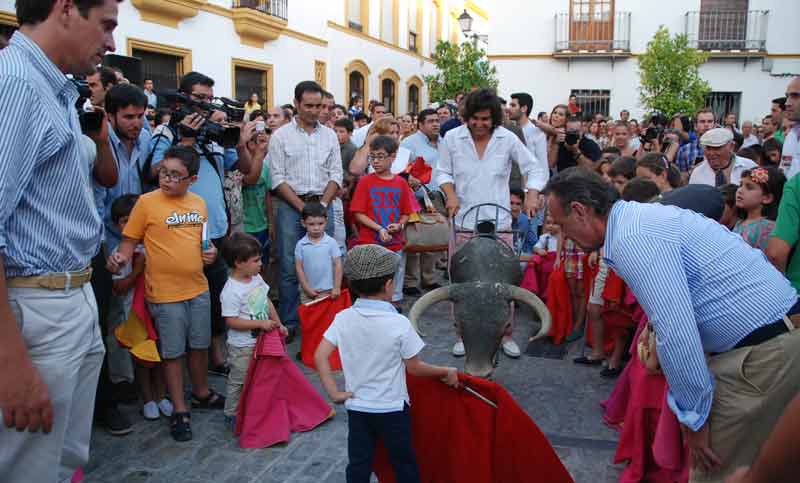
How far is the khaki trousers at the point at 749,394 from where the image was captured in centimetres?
249

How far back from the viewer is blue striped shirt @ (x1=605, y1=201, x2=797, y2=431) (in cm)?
244

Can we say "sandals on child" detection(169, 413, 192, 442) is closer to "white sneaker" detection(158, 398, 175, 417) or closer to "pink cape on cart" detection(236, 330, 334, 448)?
"white sneaker" detection(158, 398, 175, 417)

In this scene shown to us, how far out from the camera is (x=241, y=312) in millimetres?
4551

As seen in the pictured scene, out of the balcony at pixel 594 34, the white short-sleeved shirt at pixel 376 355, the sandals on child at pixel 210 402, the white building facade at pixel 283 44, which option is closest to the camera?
the white short-sleeved shirt at pixel 376 355

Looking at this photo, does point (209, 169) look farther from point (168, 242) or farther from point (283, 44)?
point (283, 44)

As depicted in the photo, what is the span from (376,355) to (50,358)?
1.39 metres

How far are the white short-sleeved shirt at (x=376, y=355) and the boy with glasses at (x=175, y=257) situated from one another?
5.70ft

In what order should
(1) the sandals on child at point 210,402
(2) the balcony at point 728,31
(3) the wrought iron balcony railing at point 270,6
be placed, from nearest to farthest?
(1) the sandals on child at point 210,402 < (3) the wrought iron balcony railing at point 270,6 < (2) the balcony at point 728,31

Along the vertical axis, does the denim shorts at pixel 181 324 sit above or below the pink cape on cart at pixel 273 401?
above

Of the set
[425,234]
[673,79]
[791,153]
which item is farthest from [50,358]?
[673,79]

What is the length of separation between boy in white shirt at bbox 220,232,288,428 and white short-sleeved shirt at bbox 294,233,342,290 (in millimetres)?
1362

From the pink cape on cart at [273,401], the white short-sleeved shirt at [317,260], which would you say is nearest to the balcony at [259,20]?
the white short-sleeved shirt at [317,260]

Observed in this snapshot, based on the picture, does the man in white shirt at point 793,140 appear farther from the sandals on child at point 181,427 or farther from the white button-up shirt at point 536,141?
the sandals on child at point 181,427

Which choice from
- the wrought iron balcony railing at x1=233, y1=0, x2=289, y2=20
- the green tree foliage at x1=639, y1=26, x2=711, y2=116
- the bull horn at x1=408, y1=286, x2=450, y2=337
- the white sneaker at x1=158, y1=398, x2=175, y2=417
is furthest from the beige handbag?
the green tree foliage at x1=639, y1=26, x2=711, y2=116
